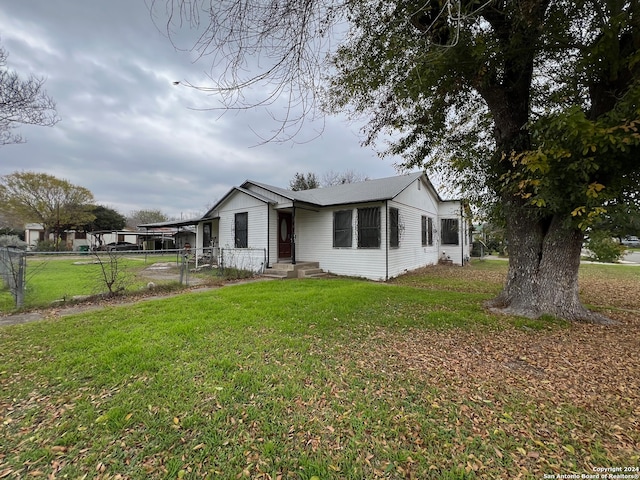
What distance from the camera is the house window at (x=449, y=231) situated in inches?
640

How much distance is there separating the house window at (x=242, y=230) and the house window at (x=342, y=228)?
12.9 feet

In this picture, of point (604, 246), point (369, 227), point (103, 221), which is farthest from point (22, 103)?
point (103, 221)

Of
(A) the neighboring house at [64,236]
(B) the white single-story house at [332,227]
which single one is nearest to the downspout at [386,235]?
(B) the white single-story house at [332,227]

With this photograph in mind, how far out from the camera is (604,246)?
4.45m

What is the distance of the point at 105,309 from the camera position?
5.63 m

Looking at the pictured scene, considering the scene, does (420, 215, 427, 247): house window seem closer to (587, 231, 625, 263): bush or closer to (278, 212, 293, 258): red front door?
(278, 212, 293, 258): red front door

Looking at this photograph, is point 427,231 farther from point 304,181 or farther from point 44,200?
point 44,200

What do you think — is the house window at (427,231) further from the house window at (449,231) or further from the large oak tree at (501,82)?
the large oak tree at (501,82)

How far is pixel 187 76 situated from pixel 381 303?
5.26 metres

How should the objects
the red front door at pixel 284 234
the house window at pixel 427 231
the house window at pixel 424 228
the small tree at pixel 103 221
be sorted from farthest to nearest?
the small tree at pixel 103 221 → the house window at pixel 427 231 → the house window at pixel 424 228 → the red front door at pixel 284 234

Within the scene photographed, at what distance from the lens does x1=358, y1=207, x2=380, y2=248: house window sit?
10.4 meters

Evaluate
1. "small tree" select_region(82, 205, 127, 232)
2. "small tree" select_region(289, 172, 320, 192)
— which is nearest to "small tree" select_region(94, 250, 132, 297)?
"small tree" select_region(289, 172, 320, 192)

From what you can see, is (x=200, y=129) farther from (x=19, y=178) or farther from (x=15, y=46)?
(x=19, y=178)

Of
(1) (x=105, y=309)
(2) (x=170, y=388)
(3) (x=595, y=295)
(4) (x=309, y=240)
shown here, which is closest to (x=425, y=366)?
(2) (x=170, y=388)
